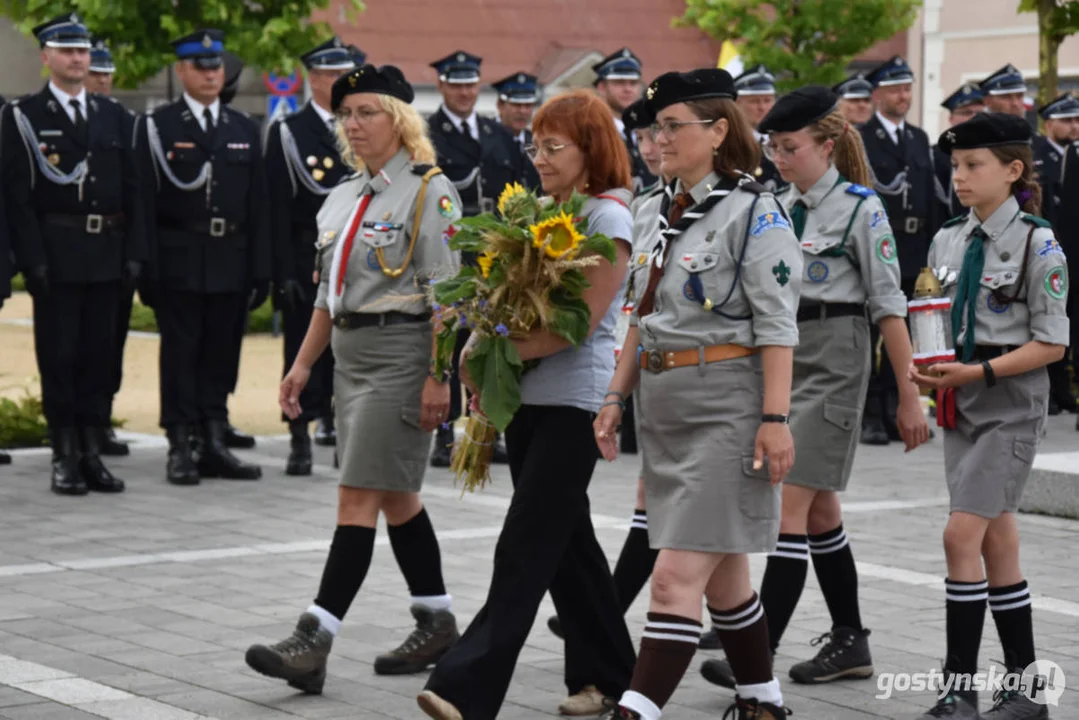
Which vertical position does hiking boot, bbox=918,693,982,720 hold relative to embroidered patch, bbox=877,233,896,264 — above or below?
below

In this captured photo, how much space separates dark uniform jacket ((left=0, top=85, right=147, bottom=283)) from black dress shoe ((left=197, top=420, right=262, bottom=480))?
1.15 metres

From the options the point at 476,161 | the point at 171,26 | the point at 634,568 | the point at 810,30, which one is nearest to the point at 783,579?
the point at 634,568

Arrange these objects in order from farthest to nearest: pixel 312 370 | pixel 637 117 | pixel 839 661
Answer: pixel 312 370
pixel 637 117
pixel 839 661

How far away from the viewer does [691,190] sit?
561 centimetres

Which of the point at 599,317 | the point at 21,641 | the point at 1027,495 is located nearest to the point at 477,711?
the point at 599,317

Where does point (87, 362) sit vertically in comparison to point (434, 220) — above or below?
below

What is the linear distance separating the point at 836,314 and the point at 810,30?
23.7 meters

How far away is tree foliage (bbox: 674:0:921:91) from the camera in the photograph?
29.5 metres

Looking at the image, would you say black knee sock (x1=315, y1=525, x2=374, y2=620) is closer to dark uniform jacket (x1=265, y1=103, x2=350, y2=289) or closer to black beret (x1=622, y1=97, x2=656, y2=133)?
black beret (x1=622, y1=97, x2=656, y2=133)

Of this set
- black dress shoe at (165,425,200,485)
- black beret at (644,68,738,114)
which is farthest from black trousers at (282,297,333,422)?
black beret at (644,68,738,114)

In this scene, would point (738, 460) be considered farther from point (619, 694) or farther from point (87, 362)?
point (87, 362)

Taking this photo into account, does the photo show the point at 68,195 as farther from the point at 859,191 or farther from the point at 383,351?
the point at 859,191

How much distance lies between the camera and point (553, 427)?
230 inches

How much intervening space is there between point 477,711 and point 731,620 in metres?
0.76
